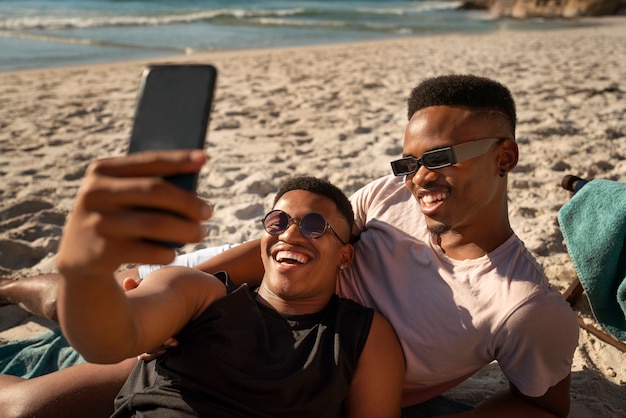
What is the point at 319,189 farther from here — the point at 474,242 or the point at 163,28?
the point at 163,28

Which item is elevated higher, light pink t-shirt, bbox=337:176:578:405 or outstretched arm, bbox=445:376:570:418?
light pink t-shirt, bbox=337:176:578:405

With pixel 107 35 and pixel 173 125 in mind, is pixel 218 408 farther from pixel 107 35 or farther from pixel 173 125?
pixel 107 35

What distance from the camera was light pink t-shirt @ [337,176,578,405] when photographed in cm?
211

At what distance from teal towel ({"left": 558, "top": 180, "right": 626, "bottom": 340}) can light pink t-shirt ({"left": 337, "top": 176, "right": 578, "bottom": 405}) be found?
768 millimetres

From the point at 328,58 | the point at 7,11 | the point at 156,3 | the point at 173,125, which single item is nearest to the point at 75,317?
the point at 173,125

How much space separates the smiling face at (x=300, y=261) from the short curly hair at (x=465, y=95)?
545mm

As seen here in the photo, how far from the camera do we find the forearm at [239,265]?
279 centimetres

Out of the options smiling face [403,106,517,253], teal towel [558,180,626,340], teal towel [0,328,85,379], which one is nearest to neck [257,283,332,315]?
smiling face [403,106,517,253]

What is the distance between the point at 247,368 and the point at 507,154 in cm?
123

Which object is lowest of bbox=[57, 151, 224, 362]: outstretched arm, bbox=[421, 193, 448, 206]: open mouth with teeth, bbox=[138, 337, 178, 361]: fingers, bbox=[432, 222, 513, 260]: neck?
bbox=[138, 337, 178, 361]: fingers

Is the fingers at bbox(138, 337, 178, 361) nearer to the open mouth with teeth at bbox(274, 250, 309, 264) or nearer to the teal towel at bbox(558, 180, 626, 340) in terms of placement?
the open mouth with teeth at bbox(274, 250, 309, 264)

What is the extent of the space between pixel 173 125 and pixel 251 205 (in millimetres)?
3234

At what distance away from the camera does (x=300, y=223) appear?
2.40 m

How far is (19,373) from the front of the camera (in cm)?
294
